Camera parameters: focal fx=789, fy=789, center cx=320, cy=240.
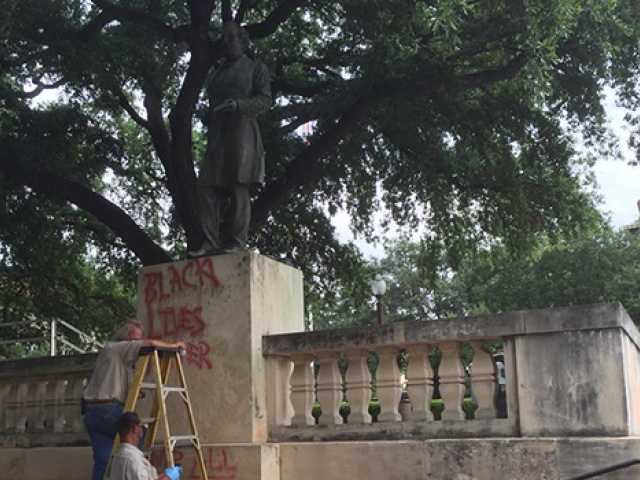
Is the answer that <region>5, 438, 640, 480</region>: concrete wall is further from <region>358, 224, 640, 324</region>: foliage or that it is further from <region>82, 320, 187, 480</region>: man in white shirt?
<region>358, 224, 640, 324</region>: foliage

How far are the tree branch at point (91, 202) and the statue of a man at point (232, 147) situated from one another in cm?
737

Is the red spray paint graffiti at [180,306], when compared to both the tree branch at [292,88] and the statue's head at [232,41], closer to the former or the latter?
the statue's head at [232,41]

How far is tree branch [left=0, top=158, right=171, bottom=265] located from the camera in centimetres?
1471

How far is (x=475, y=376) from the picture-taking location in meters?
6.47

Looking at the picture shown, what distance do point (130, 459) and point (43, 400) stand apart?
351cm

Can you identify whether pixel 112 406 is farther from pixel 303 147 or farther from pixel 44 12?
pixel 303 147

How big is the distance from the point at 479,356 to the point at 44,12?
10229mm

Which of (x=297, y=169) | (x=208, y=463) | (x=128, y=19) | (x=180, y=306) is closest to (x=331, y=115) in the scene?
(x=297, y=169)

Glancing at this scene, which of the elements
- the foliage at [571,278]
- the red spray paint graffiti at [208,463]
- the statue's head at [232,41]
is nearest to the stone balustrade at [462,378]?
the red spray paint graffiti at [208,463]

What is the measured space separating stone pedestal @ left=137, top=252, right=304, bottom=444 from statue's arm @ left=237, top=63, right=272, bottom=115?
1.50m

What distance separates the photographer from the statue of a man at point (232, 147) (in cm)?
787

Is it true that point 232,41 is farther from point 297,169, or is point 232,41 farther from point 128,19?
point 297,169

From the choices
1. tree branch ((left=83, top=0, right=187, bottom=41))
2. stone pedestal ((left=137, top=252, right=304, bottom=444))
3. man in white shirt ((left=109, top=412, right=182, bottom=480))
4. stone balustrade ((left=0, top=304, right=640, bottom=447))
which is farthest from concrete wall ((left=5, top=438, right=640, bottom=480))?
tree branch ((left=83, top=0, right=187, bottom=41))

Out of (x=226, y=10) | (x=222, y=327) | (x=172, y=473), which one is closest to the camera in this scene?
(x=172, y=473)
